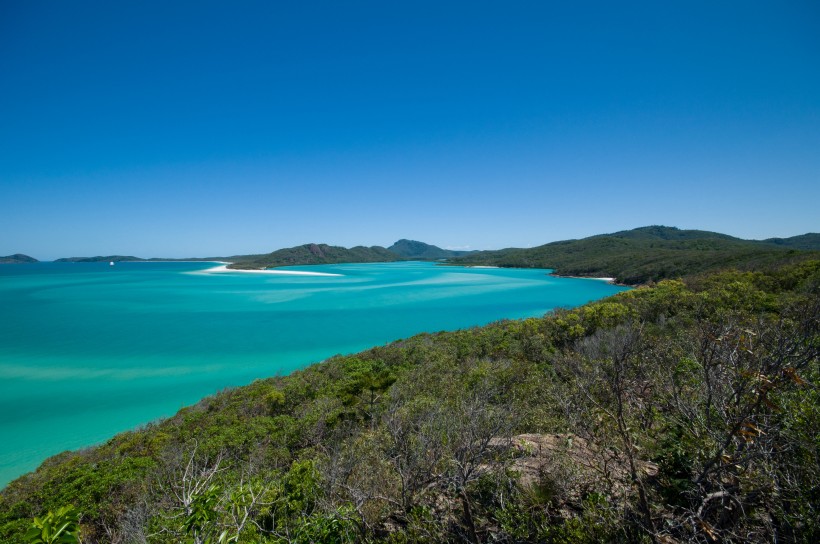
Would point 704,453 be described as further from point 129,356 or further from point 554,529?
point 129,356

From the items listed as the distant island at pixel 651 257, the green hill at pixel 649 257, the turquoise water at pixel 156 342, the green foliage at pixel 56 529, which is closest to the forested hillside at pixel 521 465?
the green foliage at pixel 56 529

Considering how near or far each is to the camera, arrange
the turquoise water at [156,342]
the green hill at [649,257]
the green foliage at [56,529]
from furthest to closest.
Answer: the green hill at [649,257], the turquoise water at [156,342], the green foliage at [56,529]

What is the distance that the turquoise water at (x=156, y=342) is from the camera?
19.0 metres

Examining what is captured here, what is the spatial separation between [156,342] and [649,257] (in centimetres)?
11524

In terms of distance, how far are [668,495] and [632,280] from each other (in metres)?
94.5

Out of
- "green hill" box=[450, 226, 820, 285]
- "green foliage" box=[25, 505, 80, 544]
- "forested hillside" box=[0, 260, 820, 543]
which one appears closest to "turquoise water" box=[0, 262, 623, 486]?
"forested hillside" box=[0, 260, 820, 543]

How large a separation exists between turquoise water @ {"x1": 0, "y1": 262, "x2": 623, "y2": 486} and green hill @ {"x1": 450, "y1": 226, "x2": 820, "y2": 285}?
74.7ft

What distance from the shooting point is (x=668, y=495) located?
15.3 feet

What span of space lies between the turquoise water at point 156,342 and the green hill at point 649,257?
74.7ft

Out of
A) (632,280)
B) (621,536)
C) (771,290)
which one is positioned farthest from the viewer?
(632,280)

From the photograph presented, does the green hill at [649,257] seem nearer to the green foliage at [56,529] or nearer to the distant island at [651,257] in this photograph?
the distant island at [651,257]

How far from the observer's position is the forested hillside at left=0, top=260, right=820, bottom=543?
366cm

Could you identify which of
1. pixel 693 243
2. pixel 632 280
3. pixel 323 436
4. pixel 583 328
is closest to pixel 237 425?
pixel 323 436

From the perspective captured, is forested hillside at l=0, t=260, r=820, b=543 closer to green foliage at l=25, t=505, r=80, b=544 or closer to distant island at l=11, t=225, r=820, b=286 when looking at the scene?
green foliage at l=25, t=505, r=80, b=544
